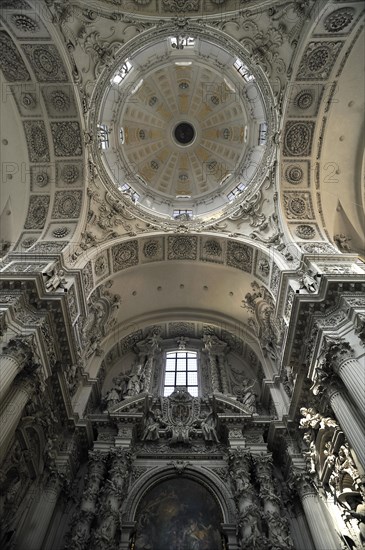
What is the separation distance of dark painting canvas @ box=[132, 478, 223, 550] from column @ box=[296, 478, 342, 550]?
2933mm

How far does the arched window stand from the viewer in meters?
18.2

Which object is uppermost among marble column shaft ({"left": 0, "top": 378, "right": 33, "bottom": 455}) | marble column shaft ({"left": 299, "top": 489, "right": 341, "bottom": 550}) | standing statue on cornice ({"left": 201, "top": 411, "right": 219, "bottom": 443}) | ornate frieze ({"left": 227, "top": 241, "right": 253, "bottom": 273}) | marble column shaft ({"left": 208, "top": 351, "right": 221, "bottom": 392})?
ornate frieze ({"left": 227, "top": 241, "right": 253, "bottom": 273})

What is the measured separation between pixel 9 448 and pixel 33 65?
1495cm

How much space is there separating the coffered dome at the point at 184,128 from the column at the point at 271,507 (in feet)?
39.1

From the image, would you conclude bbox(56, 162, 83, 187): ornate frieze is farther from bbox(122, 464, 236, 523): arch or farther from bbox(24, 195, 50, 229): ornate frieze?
bbox(122, 464, 236, 523): arch

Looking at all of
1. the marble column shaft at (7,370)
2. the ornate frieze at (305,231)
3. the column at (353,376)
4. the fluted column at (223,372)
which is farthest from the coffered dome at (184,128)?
the marble column shaft at (7,370)

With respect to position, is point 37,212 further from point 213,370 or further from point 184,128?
point 213,370

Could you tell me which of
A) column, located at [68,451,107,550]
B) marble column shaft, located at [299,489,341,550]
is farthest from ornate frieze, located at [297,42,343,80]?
column, located at [68,451,107,550]

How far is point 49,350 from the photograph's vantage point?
41.0 feet

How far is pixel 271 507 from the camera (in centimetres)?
1199

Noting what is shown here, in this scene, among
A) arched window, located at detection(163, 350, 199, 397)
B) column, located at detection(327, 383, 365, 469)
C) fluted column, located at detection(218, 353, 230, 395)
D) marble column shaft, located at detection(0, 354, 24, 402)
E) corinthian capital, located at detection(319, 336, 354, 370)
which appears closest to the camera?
column, located at detection(327, 383, 365, 469)

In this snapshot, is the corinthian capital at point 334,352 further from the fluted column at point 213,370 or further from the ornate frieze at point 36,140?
the ornate frieze at point 36,140

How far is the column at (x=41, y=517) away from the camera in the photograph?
1063 cm

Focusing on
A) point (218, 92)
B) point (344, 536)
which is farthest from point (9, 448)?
point (218, 92)
